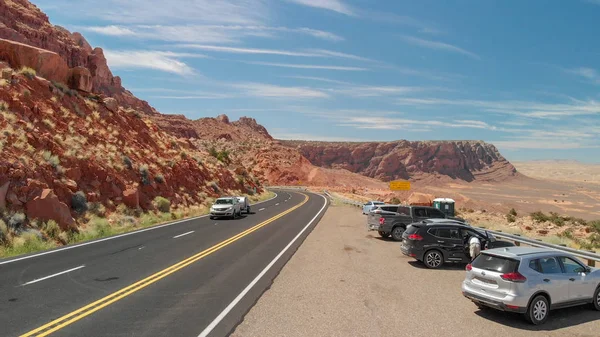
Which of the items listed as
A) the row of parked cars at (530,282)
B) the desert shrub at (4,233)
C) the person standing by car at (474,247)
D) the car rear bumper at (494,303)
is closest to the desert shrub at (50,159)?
the desert shrub at (4,233)

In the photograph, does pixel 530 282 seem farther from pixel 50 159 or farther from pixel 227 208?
pixel 50 159

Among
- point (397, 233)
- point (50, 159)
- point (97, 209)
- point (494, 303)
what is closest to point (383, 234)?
point (397, 233)

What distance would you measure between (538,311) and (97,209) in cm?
2140

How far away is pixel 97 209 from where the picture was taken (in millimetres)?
23000

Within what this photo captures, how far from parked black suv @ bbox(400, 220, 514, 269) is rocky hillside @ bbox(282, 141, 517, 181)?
136208mm

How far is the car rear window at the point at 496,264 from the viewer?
8658 mm

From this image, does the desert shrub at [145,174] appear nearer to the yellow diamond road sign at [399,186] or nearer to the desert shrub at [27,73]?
the desert shrub at [27,73]

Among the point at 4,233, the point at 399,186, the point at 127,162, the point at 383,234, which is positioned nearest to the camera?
the point at 4,233

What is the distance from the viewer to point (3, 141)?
67.9ft

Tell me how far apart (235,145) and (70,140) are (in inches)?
4078

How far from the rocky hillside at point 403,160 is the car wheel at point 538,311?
142 meters

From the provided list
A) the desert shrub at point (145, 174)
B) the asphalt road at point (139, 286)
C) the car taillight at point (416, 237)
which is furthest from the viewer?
the desert shrub at point (145, 174)

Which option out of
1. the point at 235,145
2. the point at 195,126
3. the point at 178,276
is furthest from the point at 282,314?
the point at 195,126

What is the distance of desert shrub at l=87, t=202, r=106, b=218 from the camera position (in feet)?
74.3
